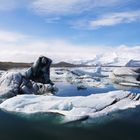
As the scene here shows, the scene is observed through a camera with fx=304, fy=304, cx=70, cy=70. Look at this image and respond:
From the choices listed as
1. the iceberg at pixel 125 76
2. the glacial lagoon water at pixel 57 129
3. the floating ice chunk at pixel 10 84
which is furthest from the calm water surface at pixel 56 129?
the iceberg at pixel 125 76

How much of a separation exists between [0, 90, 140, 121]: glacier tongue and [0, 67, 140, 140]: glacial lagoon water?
1.44 ft

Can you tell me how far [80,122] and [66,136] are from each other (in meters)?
1.32

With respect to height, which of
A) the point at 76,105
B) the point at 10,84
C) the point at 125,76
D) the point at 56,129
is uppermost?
the point at 10,84

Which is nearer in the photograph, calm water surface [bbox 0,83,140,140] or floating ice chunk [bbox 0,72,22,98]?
calm water surface [bbox 0,83,140,140]

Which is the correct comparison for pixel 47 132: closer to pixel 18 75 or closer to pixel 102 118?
pixel 102 118

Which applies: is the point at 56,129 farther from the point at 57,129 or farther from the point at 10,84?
the point at 10,84

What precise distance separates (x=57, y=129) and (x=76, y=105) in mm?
1921

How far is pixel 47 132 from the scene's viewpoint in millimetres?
10742

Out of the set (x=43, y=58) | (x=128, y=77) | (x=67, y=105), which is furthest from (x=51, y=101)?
(x=128, y=77)

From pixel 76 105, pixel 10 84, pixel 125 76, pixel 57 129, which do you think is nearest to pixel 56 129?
pixel 57 129

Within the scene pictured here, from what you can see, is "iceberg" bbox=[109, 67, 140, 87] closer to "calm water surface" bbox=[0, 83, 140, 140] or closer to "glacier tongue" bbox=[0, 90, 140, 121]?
"glacier tongue" bbox=[0, 90, 140, 121]

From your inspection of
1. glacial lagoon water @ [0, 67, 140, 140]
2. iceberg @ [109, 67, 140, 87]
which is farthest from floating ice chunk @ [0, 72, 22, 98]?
iceberg @ [109, 67, 140, 87]

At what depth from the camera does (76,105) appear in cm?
1261

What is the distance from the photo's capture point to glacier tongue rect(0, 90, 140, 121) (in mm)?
12172
